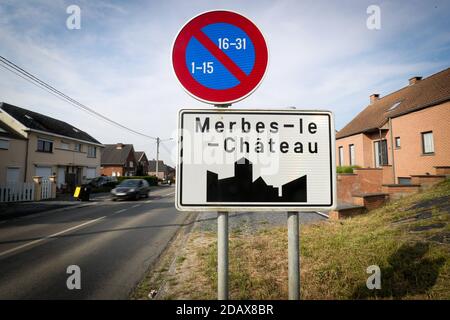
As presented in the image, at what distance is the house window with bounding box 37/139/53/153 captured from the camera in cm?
2361

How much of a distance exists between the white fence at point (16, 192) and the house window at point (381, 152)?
80.2 feet

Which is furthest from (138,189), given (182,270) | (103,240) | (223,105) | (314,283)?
(223,105)

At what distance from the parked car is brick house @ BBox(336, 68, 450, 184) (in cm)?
1670

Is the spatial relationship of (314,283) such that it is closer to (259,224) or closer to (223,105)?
(223,105)

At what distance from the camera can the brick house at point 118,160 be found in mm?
49250

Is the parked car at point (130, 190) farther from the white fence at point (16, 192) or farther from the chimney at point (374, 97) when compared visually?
the chimney at point (374, 97)

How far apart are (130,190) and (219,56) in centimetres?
1751

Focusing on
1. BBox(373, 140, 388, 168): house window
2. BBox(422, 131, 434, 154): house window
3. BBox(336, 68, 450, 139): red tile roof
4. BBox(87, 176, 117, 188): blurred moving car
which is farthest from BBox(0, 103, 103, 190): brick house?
BBox(422, 131, 434, 154): house window

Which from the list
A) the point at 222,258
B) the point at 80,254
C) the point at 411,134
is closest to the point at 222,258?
the point at 222,258

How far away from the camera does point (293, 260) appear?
1.47 m

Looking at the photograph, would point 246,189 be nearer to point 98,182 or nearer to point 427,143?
point 427,143

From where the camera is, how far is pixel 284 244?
5148mm

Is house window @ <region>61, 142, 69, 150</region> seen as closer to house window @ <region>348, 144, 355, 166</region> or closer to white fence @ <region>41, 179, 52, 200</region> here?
white fence @ <region>41, 179, 52, 200</region>
